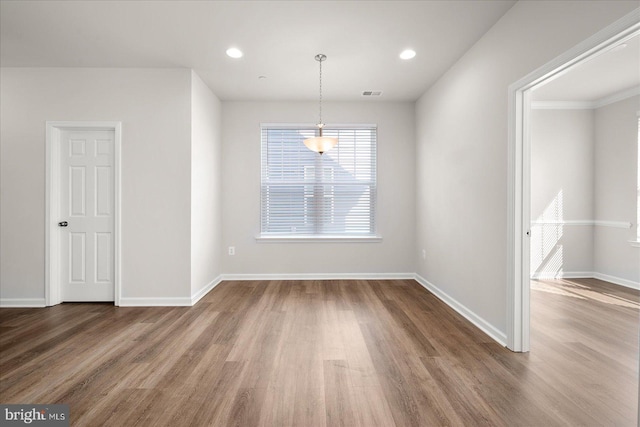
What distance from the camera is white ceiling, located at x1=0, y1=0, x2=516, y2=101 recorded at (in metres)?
2.54

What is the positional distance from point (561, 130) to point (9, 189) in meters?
7.67

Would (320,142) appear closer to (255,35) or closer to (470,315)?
(255,35)

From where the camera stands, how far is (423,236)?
4.52m

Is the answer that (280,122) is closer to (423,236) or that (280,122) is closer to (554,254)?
(423,236)

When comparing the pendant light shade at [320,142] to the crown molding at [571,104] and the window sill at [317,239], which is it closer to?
the window sill at [317,239]

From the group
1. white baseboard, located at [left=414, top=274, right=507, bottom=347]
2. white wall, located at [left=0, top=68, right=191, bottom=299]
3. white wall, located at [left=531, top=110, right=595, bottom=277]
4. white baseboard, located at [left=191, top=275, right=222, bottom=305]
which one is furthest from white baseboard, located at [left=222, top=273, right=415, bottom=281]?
white wall, located at [left=531, top=110, right=595, bottom=277]

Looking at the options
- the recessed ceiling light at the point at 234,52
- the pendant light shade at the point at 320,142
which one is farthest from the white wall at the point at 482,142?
the recessed ceiling light at the point at 234,52

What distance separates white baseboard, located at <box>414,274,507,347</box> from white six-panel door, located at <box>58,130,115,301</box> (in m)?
4.02

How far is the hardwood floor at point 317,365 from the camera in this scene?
1.70 meters

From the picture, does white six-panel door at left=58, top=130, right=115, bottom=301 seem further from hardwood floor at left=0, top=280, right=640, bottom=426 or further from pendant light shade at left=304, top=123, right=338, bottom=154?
pendant light shade at left=304, top=123, right=338, bottom=154

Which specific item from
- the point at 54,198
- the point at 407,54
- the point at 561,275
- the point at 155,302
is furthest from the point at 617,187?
the point at 54,198

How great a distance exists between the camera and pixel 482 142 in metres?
2.91

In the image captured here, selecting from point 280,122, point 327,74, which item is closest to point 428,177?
point 327,74

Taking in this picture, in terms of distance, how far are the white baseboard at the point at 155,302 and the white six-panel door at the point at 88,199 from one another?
27 cm
